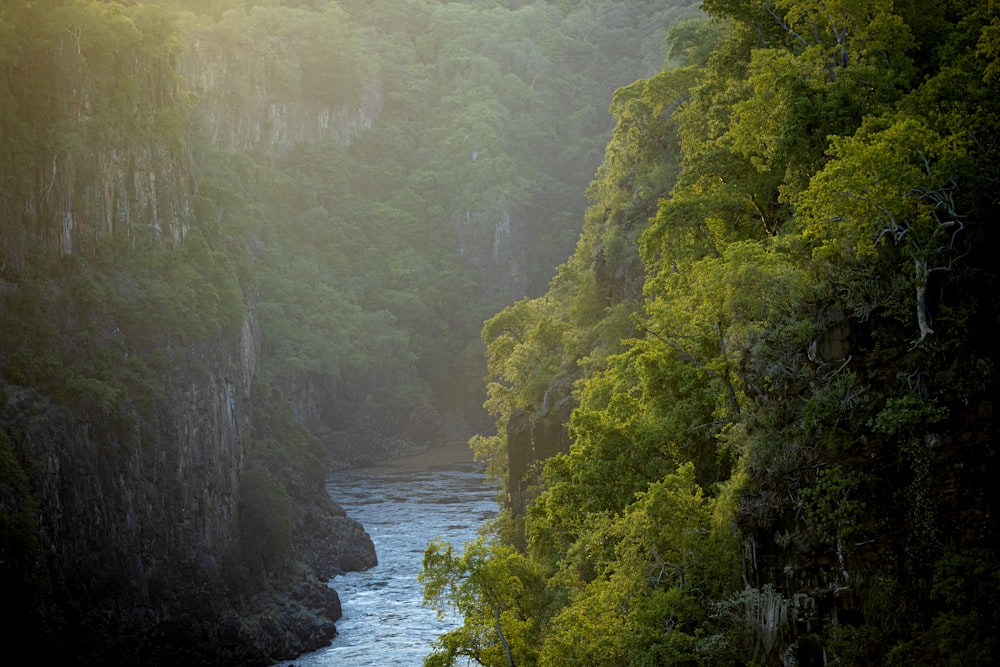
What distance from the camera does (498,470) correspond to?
64.4 m

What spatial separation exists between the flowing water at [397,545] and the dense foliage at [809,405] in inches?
900

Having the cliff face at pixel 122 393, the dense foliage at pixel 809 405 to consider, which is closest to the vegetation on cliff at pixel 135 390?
the cliff face at pixel 122 393

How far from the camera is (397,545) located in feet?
270

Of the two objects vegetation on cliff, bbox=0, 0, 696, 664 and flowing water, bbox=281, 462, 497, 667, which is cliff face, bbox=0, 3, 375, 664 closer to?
vegetation on cliff, bbox=0, 0, 696, 664

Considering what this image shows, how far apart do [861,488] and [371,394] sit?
122m

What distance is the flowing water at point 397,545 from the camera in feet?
189

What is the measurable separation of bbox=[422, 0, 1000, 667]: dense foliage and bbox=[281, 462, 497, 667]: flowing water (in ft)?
75.0

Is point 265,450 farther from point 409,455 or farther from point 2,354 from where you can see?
point 409,455

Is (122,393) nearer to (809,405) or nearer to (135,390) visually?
(135,390)

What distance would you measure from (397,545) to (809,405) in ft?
204

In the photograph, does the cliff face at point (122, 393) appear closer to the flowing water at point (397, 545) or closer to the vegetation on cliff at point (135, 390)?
the vegetation on cliff at point (135, 390)

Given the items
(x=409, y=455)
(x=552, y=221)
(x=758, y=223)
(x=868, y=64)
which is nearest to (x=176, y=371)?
(x=758, y=223)

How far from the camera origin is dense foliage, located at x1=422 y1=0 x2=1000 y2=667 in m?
22.2

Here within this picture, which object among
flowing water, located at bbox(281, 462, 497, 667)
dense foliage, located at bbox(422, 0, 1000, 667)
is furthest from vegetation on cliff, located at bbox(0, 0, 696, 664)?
dense foliage, located at bbox(422, 0, 1000, 667)
